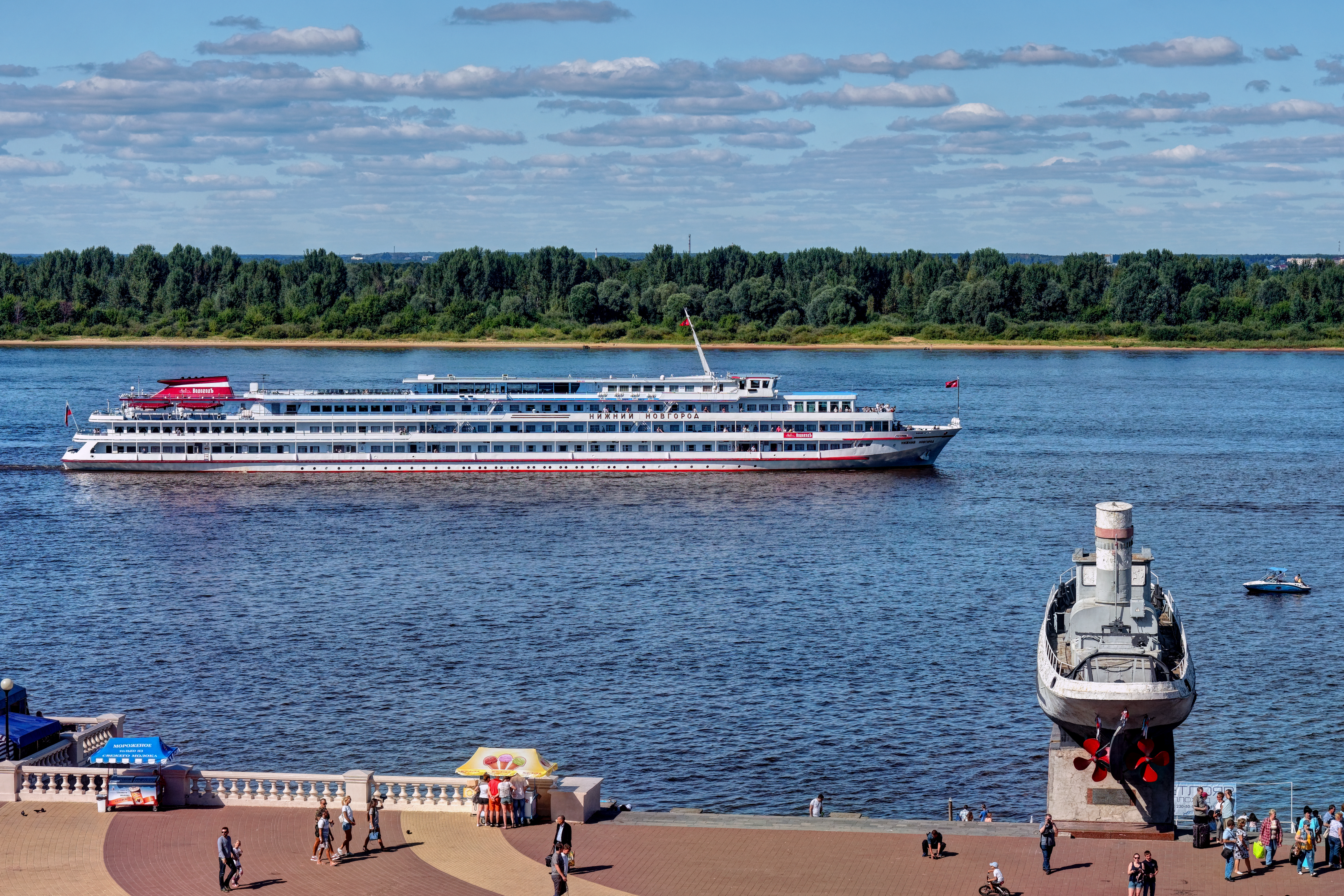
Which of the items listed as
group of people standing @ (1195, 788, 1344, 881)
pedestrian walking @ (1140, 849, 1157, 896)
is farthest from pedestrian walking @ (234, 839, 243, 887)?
group of people standing @ (1195, 788, 1344, 881)

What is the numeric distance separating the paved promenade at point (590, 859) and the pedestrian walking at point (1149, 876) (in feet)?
4.79

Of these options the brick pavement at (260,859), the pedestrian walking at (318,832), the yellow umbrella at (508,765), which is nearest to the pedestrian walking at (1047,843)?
the yellow umbrella at (508,765)

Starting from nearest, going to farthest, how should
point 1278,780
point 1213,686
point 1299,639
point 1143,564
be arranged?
point 1143,564
point 1278,780
point 1213,686
point 1299,639

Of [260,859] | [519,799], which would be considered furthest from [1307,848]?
[260,859]

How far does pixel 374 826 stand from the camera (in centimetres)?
3894

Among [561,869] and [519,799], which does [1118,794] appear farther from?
[519,799]

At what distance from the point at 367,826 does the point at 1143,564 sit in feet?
76.5

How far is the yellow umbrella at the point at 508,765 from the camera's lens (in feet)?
134

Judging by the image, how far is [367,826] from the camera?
130 ft

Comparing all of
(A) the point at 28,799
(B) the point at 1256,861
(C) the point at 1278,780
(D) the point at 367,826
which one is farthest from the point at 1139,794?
(A) the point at 28,799

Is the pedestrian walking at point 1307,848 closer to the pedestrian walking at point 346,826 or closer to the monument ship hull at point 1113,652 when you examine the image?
the monument ship hull at point 1113,652

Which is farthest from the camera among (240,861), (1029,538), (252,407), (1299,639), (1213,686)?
(252,407)

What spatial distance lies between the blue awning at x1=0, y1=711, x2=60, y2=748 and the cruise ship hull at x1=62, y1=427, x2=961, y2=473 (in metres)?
83.2

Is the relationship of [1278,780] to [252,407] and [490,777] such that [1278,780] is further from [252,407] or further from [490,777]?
[252,407]
